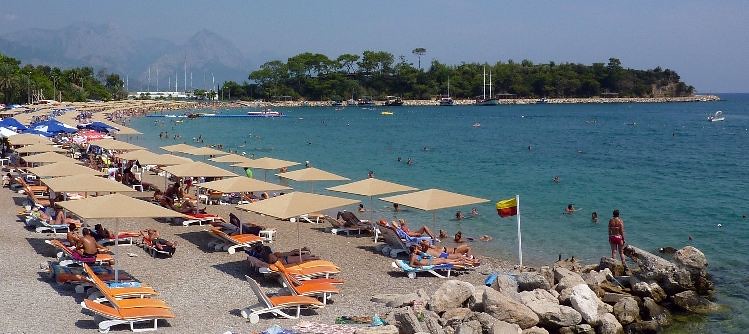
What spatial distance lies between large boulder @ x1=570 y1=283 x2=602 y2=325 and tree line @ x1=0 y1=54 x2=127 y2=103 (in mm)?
91835

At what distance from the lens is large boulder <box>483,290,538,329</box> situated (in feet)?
36.3

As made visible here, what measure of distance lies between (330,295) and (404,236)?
4.83 m

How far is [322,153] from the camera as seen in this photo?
169 ft

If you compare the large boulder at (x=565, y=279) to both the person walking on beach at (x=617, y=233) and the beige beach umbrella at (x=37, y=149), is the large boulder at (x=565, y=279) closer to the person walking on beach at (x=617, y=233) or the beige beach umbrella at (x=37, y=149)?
the person walking on beach at (x=617, y=233)

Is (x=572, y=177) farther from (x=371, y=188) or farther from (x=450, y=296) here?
(x=450, y=296)

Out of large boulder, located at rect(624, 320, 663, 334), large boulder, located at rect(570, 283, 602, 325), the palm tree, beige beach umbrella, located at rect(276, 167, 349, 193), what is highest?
the palm tree

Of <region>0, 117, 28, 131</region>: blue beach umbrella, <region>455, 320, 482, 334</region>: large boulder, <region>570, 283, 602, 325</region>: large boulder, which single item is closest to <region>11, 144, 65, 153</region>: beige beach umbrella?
<region>0, 117, 28, 131</region>: blue beach umbrella

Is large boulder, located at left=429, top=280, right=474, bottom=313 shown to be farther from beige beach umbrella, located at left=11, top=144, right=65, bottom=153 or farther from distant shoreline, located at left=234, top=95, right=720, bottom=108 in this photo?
distant shoreline, located at left=234, top=95, right=720, bottom=108

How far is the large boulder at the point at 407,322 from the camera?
1018 centimetres

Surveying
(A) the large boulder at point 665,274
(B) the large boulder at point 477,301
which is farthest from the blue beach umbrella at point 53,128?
(A) the large boulder at point 665,274

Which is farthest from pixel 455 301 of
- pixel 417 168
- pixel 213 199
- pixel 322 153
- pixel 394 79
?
pixel 394 79

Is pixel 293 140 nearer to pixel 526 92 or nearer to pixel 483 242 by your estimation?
pixel 483 242

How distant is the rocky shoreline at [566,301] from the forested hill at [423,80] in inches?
6361

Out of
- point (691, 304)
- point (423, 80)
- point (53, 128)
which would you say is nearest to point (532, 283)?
point (691, 304)
